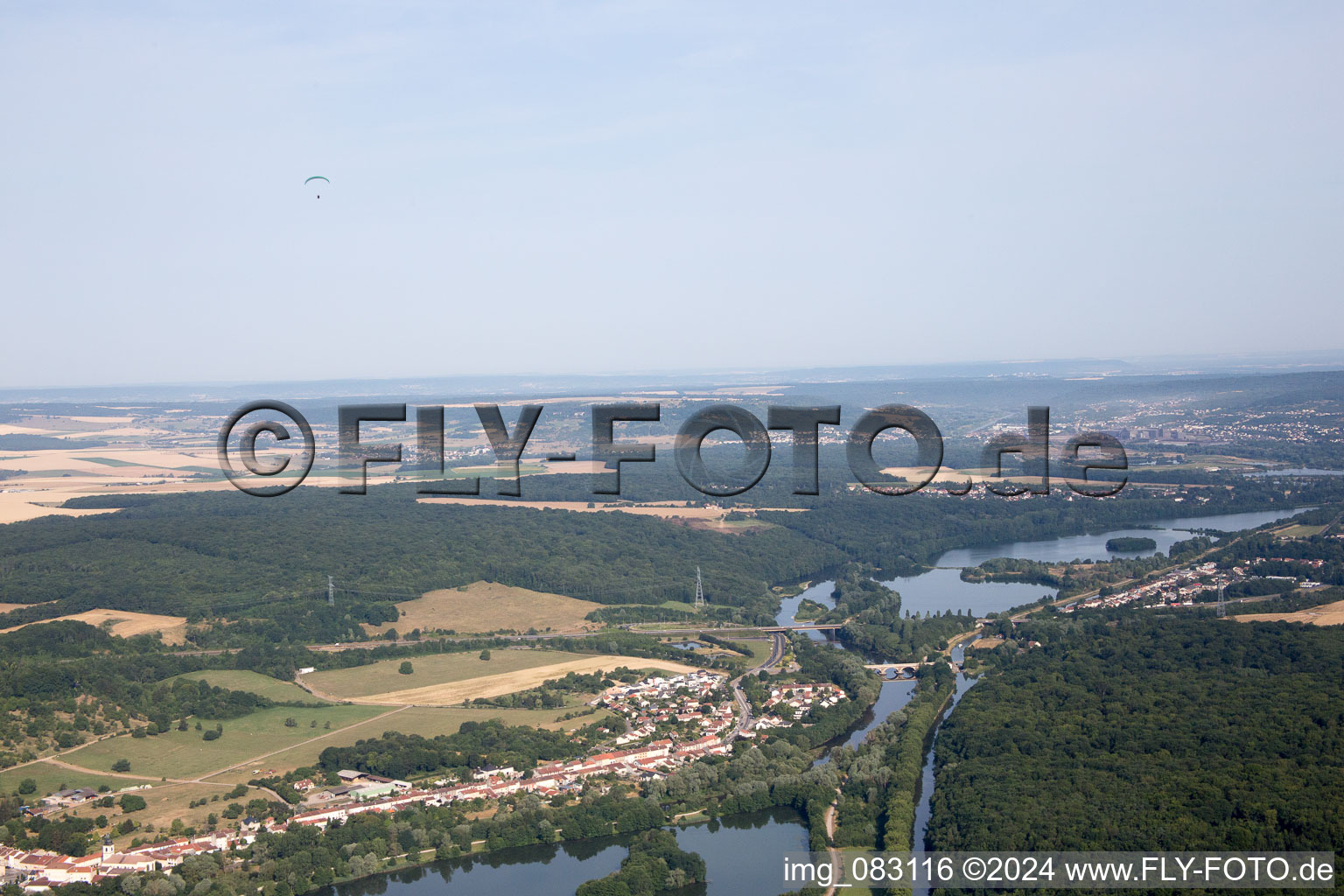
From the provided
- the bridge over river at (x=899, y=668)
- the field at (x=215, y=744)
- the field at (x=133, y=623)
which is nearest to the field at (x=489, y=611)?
the field at (x=133, y=623)

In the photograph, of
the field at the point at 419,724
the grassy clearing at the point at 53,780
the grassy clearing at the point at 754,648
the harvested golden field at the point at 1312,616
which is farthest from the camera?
the grassy clearing at the point at 754,648

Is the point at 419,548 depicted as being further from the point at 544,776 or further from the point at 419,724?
the point at 544,776

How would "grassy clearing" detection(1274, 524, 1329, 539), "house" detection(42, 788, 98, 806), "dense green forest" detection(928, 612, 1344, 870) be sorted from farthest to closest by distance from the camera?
1. "grassy clearing" detection(1274, 524, 1329, 539)
2. "house" detection(42, 788, 98, 806)
3. "dense green forest" detection(928, 612, 1344, 870)

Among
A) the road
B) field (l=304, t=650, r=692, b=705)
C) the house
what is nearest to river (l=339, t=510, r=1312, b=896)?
the road

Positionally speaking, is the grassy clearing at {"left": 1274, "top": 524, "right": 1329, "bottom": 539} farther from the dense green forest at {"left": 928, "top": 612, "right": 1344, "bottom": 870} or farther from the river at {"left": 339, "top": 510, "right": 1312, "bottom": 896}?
the river at {"left": 339, "top": 510, "right": 1312, "bottom": 896}

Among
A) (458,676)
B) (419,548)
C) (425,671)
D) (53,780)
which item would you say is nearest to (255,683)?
(425,671)

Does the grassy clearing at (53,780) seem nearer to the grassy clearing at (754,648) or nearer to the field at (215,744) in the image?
the field at (215,744)
